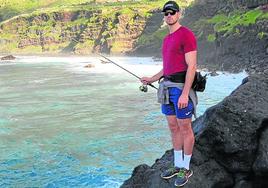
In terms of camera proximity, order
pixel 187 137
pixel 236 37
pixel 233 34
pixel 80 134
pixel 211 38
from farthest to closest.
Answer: pixel 211 38, pixel 233 34, pixel 236 37, pixel 80 134, pixel 187 137

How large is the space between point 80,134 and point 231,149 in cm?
1550

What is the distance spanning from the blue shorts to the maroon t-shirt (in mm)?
357

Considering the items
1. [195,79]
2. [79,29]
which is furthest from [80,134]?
[79,29]

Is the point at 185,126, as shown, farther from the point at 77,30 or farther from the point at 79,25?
the point at 77,30

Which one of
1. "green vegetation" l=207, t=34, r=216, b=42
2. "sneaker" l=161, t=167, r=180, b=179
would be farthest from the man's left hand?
"green vegetation" l=207, t=34, r=216, b=42

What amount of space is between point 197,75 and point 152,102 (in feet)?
85.0

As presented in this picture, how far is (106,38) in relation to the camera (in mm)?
113562

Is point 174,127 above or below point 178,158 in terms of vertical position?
above

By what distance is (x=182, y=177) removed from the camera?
802 cm

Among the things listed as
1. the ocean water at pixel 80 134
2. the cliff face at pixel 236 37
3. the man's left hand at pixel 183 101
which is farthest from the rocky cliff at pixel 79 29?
the man's left hand at pixel 183 101

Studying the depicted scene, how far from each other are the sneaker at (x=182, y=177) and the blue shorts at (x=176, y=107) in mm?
1052

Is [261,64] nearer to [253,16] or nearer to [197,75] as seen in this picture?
[253,16]

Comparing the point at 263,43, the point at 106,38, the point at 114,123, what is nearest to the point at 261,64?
the point at 263,43

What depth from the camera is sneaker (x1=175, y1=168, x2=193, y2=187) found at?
7.98m
